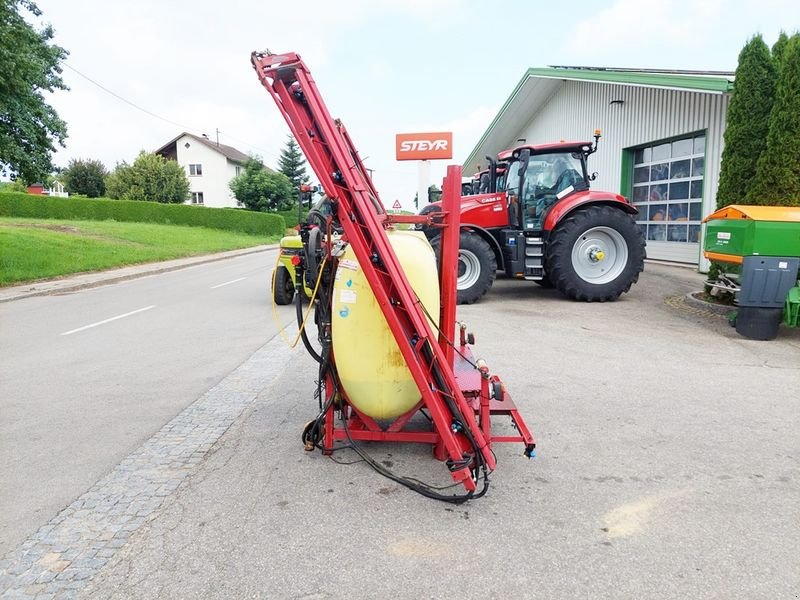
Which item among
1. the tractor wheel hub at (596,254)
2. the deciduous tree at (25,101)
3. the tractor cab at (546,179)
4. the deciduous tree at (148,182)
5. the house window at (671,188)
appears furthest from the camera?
the deciduous tree at (148,182)

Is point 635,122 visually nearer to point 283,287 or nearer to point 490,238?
point 490,238

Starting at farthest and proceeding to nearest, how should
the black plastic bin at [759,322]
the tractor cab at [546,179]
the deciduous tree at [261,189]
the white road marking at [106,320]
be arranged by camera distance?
1. the deciduous tree at [261,189]
2. the tractor cab at [546,179]
3. the white road marking at [106,320]
4. the black plastic bin at [759,322]

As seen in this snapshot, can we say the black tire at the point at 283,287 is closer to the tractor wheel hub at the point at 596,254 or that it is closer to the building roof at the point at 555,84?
the tractor wheel hub at the point at 596,254

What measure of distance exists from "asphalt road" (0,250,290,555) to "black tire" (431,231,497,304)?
122 inches

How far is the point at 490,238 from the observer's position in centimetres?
1036

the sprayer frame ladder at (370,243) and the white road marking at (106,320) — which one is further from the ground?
the sprayer frame ladder at (370,243)

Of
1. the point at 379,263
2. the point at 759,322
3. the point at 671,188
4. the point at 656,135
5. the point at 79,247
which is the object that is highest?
the point at 656,135

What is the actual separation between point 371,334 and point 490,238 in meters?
7.11

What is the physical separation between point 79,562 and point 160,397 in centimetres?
269

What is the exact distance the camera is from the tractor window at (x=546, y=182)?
10.6 meters

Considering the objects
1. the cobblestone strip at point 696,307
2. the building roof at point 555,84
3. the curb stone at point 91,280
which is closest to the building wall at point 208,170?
the building roof at point 555,84

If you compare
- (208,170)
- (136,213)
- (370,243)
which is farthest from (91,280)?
(208,170)

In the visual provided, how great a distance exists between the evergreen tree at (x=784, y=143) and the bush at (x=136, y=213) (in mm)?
35023

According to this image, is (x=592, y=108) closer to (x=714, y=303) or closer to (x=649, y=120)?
(x=649, y=120)
